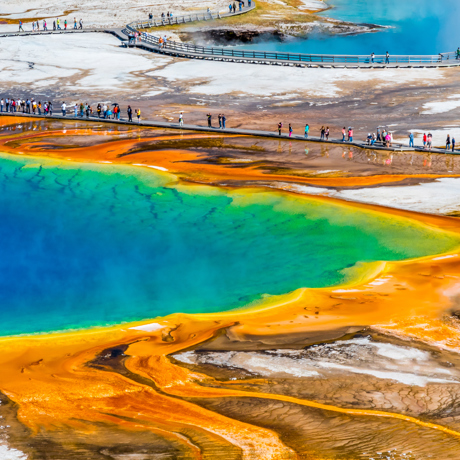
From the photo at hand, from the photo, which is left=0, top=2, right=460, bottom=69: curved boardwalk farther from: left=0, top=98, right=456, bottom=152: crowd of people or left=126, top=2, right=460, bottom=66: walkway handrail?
left=0, top=98, right=456, bottom=152: crowd of people

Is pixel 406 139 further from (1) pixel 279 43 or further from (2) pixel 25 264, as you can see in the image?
(1) pixel 279 43

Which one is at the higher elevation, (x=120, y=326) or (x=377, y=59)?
(x=377, y=59)

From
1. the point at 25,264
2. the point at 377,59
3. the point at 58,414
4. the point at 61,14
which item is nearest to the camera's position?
the point at 58,414

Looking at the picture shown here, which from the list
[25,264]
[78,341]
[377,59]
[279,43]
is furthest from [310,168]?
[279,43]

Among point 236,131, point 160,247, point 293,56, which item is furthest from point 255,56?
point 160,247

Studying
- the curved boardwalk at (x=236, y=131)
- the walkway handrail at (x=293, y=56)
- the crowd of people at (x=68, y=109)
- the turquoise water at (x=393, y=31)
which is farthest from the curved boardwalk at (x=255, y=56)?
the curved boardwalk at (x=236, y=131)

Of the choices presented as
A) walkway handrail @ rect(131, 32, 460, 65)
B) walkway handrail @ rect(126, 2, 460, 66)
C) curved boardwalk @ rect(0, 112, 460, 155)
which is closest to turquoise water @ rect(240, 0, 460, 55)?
walkway handrail @ rect(126, 2, 460, 66)
